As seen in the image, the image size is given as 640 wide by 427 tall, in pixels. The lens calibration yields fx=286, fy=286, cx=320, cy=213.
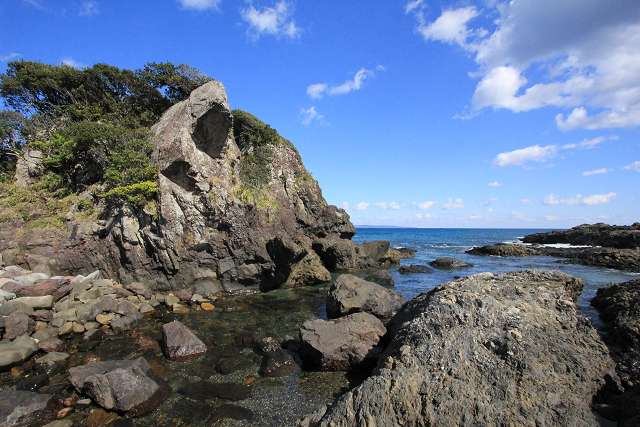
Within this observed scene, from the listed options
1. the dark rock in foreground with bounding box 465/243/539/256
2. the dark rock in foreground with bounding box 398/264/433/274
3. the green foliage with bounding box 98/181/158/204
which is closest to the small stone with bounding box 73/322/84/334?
the green foliage with bounding box 98/181/158/204

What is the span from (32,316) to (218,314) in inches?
290

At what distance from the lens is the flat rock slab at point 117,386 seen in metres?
7.09

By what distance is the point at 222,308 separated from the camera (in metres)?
15.3

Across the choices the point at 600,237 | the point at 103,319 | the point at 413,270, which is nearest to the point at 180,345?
the point at 103,319

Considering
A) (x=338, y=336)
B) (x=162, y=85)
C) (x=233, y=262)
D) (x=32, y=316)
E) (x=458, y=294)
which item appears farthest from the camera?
(x=162, y=85)

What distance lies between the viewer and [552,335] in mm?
6766

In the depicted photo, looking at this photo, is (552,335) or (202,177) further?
(202,177)

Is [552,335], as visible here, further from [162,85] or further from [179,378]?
[162,85]

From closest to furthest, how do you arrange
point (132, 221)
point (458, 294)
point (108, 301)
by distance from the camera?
point (458, 294), point (108, 301), point (132, 221)

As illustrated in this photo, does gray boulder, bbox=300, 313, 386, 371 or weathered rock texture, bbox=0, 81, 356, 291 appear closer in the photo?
gray boulder, bbox=300, 313, 386, 371

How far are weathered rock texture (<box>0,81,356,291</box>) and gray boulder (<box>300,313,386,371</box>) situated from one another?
31.8 feet

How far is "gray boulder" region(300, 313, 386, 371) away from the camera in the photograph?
881 centimetres

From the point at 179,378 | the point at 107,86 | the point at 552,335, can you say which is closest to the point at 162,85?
the point at 107,86

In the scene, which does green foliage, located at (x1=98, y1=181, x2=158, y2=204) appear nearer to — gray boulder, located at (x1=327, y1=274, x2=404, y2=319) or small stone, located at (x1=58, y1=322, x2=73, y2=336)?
small stone, located at (x1=58, y1=322, x2=73, y2=336)
